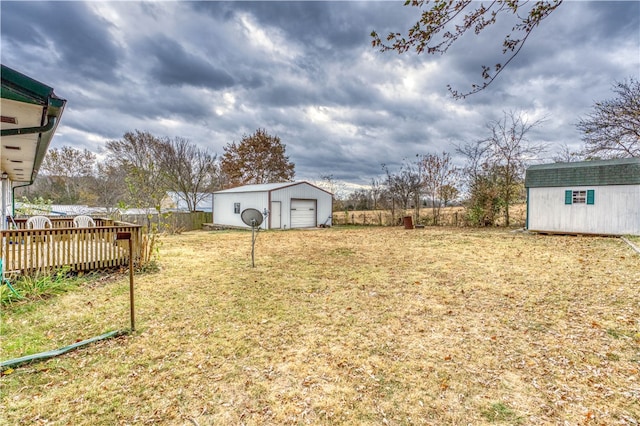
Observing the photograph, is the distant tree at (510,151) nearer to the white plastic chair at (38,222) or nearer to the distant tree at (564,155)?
the distant tree at (564,155)

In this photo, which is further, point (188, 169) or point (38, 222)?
point (188, 169)

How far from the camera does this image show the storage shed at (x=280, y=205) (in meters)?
16.9

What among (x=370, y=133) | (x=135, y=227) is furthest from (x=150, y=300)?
(x=370, y=133)

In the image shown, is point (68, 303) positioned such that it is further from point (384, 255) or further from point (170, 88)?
point (170, 88)

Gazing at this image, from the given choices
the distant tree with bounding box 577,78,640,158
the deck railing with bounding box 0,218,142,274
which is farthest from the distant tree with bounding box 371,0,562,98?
the distant tree with bounding box 577,78,640,158

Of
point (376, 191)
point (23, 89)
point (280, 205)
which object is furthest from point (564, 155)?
point (23, 89)

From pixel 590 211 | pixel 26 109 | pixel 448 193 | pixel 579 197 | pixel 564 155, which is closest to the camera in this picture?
pixel 26 109

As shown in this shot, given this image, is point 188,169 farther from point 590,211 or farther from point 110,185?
point 590,211

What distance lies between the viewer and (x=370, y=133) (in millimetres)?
18375

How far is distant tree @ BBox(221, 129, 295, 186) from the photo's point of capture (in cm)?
2784

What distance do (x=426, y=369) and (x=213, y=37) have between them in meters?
9.35

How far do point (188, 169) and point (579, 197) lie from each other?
24.2 metres

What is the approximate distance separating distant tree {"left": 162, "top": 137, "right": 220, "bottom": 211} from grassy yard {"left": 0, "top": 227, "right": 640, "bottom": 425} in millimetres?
18173

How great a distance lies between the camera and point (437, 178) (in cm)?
1914
